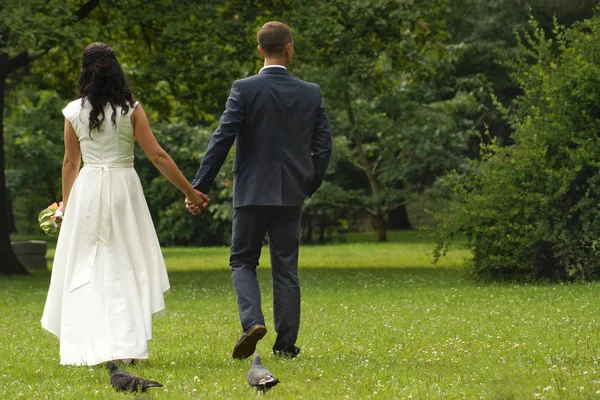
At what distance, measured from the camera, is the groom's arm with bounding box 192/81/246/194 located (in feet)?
24.9

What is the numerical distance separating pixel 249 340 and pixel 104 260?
1.14 meters

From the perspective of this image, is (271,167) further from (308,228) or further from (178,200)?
(178,200)

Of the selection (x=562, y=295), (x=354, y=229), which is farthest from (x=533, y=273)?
(x=354, y=229)

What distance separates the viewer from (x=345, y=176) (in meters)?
42.6

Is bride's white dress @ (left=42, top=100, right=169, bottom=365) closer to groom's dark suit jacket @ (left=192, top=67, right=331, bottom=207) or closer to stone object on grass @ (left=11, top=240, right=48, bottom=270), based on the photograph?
groom's dark suit jacket @ (left=192, top=67, right=331, bottom=207)

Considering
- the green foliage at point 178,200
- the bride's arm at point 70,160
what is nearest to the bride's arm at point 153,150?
the bride's arm at point 70,160

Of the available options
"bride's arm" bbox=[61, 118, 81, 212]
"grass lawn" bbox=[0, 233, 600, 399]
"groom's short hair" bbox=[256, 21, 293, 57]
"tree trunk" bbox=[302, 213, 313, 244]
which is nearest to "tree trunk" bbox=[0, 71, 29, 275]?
"grass lawn" bbox=[0, 233, 600, 399]

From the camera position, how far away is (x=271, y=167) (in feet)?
25.4

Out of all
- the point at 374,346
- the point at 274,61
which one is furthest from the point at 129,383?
the point at 374,346

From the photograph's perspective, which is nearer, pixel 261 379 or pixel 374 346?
pixel 261 379

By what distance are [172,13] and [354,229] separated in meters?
34.4

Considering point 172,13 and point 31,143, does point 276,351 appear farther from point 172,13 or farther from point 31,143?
point 31,143

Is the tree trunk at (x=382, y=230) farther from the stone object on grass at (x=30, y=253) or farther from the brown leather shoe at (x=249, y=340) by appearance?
the brown leather shoe at (x=249, y=340)

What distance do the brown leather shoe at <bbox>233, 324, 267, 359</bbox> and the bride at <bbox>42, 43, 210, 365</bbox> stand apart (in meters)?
0.62
